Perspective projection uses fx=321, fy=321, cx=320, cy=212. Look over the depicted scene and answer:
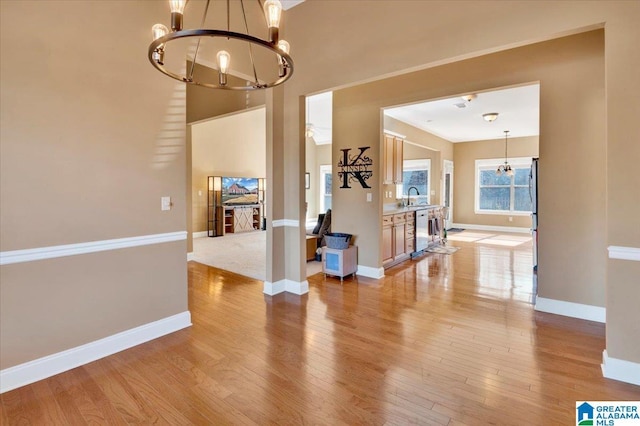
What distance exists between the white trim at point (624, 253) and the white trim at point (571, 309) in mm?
1495

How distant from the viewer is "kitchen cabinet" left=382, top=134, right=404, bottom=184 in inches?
221

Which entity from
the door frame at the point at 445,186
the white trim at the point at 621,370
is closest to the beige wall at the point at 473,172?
the door frame at the point at 445,186

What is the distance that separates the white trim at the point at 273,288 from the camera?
13.7ft

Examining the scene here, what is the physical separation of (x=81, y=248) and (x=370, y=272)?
3.71 m

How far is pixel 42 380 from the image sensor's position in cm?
229

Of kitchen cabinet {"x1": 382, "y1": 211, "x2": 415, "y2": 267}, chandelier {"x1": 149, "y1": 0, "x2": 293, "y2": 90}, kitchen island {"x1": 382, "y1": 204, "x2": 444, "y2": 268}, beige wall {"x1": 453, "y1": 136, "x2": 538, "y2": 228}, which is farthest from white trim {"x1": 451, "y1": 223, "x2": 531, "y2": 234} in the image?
chandelier {"x1": 149, "y1": 0, "x2": 293, "y2": 90}

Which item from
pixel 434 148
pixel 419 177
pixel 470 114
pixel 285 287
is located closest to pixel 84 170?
pixel 285 287

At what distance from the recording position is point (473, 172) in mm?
10641

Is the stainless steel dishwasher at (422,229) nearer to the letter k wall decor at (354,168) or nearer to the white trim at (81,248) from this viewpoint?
the letter k wall decor at (354,168)

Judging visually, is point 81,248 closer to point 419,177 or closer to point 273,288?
point 273,288

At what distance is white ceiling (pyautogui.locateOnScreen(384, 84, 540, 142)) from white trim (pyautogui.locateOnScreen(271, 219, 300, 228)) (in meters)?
2.52

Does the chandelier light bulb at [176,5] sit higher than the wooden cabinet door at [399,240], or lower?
higher

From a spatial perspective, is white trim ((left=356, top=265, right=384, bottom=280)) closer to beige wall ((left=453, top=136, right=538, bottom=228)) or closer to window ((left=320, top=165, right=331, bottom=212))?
beige wall ((left=453, top=136, right=538, bottom=228))

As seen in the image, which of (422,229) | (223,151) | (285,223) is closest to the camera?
(285,223)
